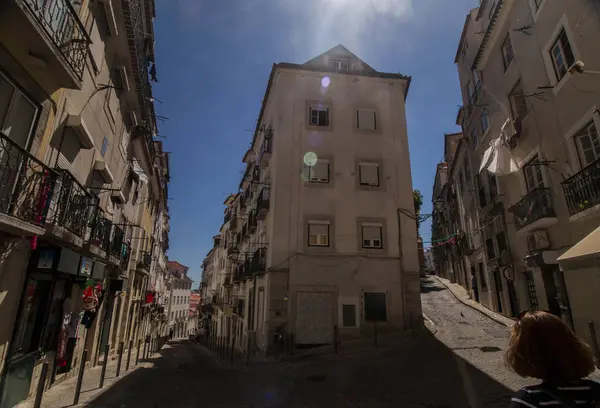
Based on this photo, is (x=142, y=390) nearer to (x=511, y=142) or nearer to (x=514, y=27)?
(x=511, y=142)

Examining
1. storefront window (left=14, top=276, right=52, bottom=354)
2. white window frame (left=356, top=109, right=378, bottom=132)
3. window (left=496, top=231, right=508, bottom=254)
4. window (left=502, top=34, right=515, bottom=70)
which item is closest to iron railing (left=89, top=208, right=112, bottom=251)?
storefront window (left=14, top=276, right=52, bottom=354)

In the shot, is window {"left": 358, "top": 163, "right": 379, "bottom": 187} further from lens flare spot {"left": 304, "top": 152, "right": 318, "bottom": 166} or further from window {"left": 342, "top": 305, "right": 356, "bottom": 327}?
window {"left": 342, "top": 305, "right": 356, "bottom": 327}

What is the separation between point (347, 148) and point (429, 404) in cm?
1432

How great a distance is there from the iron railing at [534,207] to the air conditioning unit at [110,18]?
53.1 ft

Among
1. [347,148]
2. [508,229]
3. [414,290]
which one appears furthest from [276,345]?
[508,229]

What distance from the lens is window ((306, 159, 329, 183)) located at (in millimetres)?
18578

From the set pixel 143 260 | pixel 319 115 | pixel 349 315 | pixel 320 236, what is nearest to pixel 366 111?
pixel 319 115

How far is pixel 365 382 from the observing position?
909 centimetres

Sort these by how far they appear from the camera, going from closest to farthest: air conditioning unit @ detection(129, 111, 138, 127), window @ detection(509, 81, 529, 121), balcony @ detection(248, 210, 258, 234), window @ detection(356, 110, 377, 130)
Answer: window @ detection(509, 81, 529, 121) < air conditioning unit @ detection(129, 111, 138, 127) < window @ detection(356, 110, 377, 130) < balcony @ detection(248, 210, 258, 234)

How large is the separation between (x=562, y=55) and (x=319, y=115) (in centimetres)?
1161

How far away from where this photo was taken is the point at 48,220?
724 cm

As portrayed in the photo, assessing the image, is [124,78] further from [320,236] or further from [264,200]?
[320,236]

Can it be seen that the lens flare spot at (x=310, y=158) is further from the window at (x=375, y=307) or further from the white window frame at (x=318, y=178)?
the window at (x=375, y=307)

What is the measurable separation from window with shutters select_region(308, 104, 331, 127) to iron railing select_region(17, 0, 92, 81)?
526 inches
